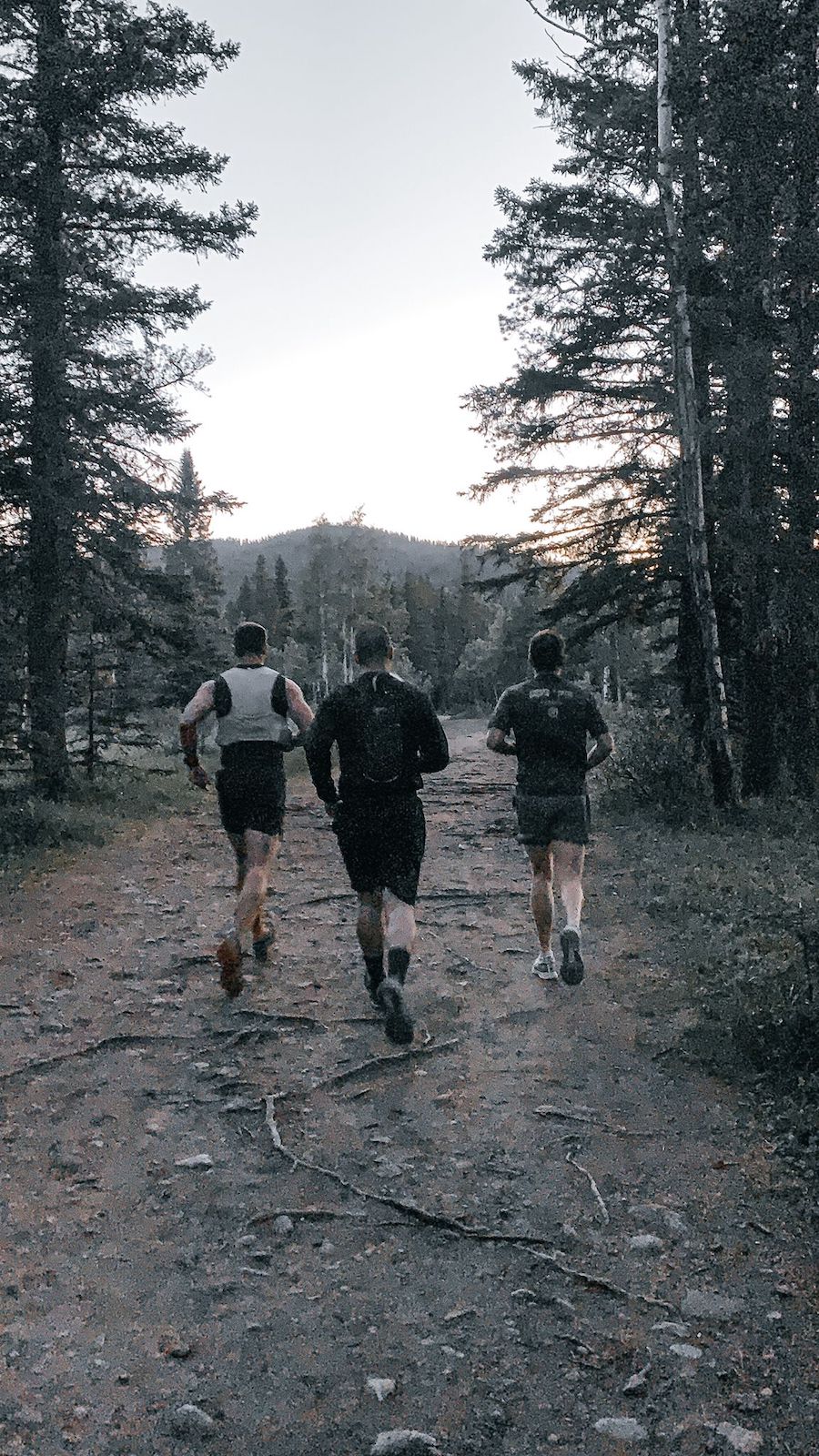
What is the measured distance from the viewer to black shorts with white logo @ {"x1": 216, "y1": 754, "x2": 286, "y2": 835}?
6.73 meters

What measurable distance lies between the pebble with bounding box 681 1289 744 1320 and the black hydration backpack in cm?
312

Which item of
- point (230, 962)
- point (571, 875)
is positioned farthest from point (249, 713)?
point (571, 875)

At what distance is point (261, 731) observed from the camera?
6750mm

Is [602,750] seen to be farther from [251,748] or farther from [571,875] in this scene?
[251,748]

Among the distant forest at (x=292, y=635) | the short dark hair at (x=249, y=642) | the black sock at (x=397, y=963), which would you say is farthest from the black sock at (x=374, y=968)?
the distant forest at (x=292, y=635)

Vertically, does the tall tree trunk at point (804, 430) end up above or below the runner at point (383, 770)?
above

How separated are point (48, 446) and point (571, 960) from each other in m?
10.6

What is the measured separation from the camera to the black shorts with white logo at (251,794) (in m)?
6.73

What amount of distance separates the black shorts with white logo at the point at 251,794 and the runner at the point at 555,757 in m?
1.59

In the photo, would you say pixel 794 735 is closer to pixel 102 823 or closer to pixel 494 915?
pixel 494 915

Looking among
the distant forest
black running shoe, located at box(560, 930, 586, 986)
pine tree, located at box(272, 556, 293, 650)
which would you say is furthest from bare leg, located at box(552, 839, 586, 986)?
pine tree, located at box(272, 556, 293, 650)

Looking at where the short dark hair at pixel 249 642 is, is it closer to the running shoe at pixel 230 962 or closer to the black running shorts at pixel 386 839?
the black running shorts at pixel 386 839

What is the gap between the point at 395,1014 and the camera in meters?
5.57

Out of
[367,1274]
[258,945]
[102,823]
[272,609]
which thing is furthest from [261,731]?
[272,609]
